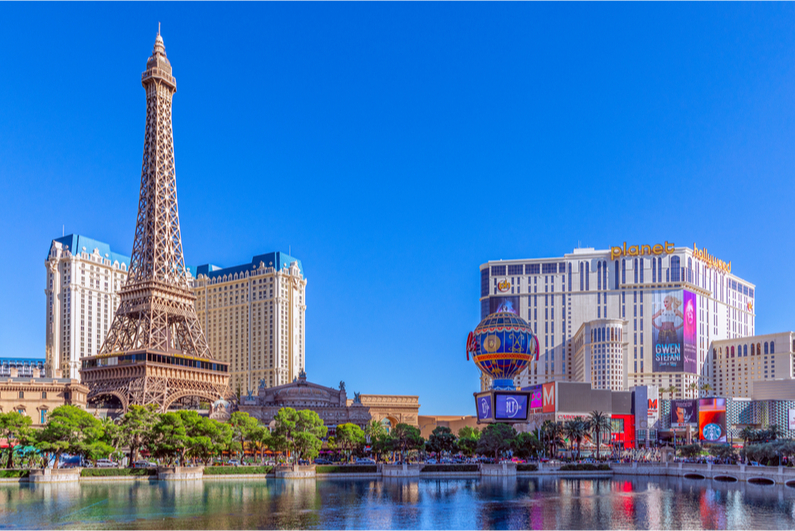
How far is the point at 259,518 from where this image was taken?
2373 inches

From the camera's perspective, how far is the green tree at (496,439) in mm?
106625

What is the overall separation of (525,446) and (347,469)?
26.7 metres

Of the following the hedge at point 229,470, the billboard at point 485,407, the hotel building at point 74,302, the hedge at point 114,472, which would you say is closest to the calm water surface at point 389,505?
the hedge at point 229,470

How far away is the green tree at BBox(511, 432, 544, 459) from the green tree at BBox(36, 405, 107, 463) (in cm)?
5213

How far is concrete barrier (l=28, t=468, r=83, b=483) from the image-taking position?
82062mm

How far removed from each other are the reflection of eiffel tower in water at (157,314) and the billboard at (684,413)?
84220mm

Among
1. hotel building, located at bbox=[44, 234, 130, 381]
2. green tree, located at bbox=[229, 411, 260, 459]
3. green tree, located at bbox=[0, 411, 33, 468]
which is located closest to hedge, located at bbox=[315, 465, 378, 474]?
green tree, located at bbox=[229, 411, 260, 459]

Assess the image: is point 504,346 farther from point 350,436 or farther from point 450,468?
point 350,436

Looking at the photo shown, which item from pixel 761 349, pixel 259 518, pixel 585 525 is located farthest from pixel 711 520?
pixel 761 349

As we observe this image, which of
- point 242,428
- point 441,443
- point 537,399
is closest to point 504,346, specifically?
point 441,443

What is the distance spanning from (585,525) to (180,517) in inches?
1187

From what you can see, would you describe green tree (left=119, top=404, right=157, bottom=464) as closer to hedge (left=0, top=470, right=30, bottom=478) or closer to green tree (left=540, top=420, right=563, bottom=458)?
hedge (left=0, top=470, right=30, bottom=478)

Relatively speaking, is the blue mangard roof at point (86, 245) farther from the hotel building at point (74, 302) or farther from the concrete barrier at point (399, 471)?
the concrete barrier at point (399, 471)

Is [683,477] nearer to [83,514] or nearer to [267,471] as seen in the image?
[267,471]
